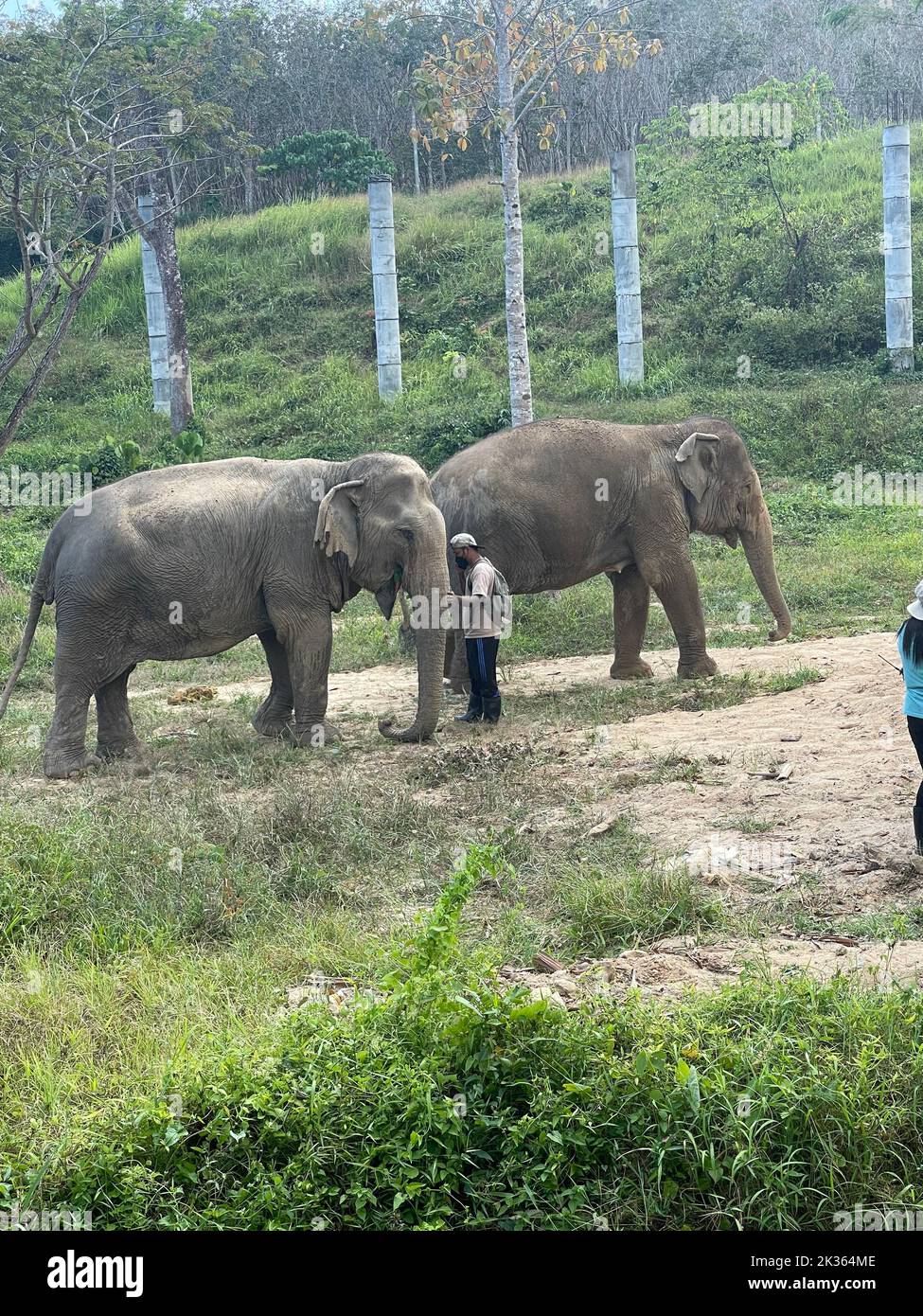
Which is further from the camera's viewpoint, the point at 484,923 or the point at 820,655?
the point at 820,655

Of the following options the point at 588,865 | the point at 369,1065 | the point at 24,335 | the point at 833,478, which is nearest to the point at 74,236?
the point at 24,335

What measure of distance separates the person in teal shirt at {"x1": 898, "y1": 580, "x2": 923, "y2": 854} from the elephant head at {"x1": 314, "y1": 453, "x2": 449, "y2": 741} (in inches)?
145

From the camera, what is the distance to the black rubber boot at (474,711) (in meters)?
10.2

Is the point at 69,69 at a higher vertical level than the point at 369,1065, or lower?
higher

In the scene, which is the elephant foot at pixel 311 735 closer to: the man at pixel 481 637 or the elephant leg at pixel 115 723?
the man at pixel 481 637

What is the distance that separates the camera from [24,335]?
1612 centimetres

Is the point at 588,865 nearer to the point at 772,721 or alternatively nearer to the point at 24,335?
the point at 772,721

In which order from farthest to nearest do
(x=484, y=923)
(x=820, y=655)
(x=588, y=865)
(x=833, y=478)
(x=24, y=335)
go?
(x=833, y=478), (x=24, y=335), (x=820, y=655), (x=588, y=865), (x=484, y=923)

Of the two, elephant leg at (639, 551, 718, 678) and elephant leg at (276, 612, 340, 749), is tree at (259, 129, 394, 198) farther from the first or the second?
elephant leg at (276, 612, 340, 749)
